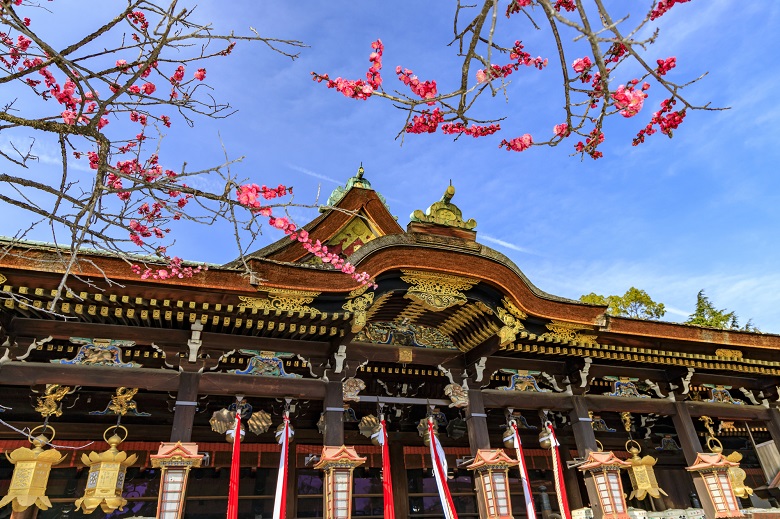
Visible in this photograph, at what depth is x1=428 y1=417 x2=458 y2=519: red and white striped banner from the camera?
24.3 feet

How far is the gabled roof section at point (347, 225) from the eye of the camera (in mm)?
11172

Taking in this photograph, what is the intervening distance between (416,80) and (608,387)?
850cm

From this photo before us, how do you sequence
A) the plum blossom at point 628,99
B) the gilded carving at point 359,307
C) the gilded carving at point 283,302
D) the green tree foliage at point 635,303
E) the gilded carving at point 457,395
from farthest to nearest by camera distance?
the green tree foliage at point 635,303, the gilded carving at point 457,395, the gilded carving at point 359,307, the gilded carving at point 283,302, the plum blossom at point 628,99

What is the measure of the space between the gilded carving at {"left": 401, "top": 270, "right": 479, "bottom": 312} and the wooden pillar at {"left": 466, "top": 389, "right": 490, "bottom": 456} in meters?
1.81

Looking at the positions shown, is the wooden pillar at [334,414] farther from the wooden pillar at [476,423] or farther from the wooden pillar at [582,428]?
the wooden pillar at [582,428]

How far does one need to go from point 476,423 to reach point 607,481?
2485 millimetres

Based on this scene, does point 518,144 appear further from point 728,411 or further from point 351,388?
point 728,411

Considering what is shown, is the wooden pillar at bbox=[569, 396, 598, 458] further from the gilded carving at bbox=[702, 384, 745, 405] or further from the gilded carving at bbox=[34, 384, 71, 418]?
the gilded carving at bbox=[34, 384, 71, 418]

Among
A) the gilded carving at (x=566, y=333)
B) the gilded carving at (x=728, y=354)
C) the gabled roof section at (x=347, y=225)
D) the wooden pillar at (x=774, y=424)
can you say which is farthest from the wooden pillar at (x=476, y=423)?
the wooden pillar at (x=774, y=424)

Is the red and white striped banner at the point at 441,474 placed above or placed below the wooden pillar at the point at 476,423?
below

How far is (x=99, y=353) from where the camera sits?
23.1ft

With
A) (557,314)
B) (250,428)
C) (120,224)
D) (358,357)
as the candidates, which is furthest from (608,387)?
(120,224)

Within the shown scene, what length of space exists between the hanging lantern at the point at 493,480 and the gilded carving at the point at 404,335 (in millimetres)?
2063

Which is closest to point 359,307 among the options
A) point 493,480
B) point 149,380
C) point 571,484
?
point 149,380
